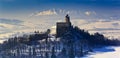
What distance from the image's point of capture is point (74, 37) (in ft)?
21.0

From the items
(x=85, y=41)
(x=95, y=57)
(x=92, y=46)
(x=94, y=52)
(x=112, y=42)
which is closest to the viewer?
(x=112, y=42)

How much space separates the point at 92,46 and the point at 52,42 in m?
1.52

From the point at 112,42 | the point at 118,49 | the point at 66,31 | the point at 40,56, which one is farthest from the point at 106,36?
the point at 66,31

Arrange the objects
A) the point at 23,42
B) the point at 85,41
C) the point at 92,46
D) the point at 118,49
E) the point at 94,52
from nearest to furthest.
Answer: the point at 118,49, the point at 94,52, the point at 92,46, the point at 85,41, the point at 23,42

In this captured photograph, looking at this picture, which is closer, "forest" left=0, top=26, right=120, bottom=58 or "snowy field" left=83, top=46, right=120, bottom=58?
"snowy field" left=83, top=46, right=120, bottom=58

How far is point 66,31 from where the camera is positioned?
6914mm

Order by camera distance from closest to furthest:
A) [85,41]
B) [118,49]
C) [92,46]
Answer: [118,49] < [92,46] < [85,41]

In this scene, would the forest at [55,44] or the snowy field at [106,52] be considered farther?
the forest at [55,44]

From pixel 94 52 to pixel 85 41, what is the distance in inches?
39.6

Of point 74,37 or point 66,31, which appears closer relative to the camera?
point 74,37

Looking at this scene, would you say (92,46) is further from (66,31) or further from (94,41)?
(66,31)

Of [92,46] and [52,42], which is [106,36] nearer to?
[92,46]

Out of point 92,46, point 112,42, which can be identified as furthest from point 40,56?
point 112,42

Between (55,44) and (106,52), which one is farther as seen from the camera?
(55,44)
